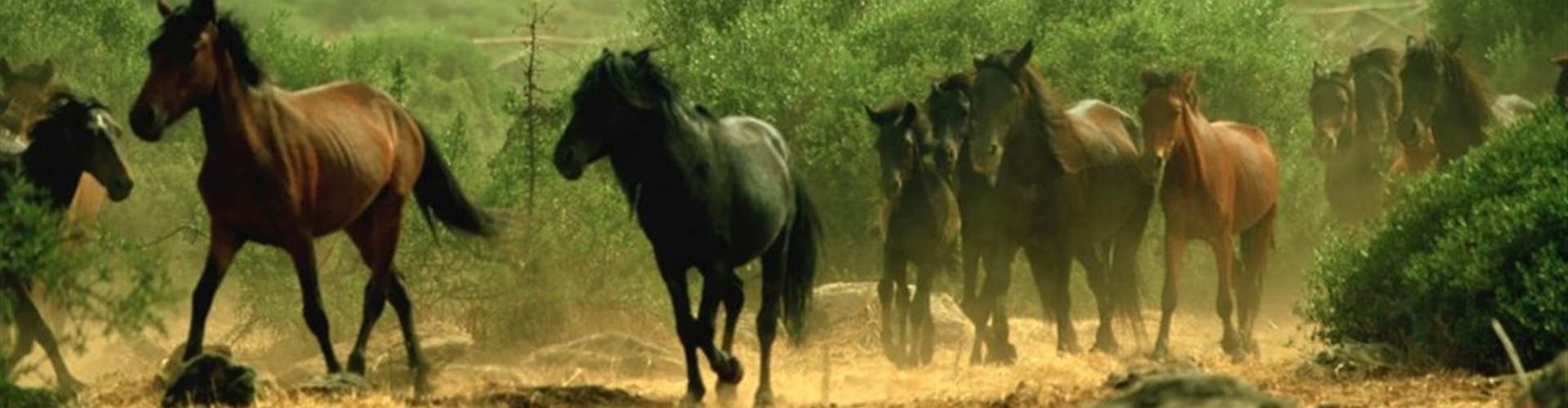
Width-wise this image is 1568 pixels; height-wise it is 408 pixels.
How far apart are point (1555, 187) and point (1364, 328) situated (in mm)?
1703

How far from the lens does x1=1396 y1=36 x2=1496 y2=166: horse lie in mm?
22844

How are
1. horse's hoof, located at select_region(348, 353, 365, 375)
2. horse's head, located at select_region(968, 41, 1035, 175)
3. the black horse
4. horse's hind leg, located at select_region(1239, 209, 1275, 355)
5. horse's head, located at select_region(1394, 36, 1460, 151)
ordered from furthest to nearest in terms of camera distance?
horse's head, located at select_region(1394, 36, 1460, 151)
horse's hind leg, located at select_region(1239, 209, 1275, 355)
horse's head, located at select_region(968, 41, 1035, 175)
horse's hoof, located at select_region(348, 353, 365, 375)
the black horse

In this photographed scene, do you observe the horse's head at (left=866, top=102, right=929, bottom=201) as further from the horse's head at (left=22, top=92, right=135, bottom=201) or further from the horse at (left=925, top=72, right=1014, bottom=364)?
the horse's head at (left=22, top=92, right=135, bottom=201)

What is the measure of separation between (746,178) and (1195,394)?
7018mm

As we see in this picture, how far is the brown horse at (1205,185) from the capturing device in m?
19.5

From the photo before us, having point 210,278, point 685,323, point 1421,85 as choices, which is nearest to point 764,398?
point 685,323

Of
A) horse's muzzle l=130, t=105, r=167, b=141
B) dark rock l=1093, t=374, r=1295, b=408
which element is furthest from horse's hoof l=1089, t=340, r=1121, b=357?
dark rock l=1093, t=374, r=1295, b=408

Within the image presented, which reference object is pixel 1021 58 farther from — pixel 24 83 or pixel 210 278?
pixel 24 83

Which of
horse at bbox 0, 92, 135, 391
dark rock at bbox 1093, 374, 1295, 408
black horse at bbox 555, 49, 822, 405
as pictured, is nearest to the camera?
dark rock at bbox 1093, 374, 1295, 408

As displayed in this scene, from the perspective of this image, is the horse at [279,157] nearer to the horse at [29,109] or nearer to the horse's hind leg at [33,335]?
the horse's hind leg at [33,335]

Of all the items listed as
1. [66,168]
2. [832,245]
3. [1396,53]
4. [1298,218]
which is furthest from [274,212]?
[1298,218]

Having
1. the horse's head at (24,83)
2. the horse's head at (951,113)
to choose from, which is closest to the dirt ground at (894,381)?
the horse's head at (951,113)

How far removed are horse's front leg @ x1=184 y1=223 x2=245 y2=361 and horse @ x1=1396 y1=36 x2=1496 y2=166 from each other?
39.2 feet

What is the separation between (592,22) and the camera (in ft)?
271
